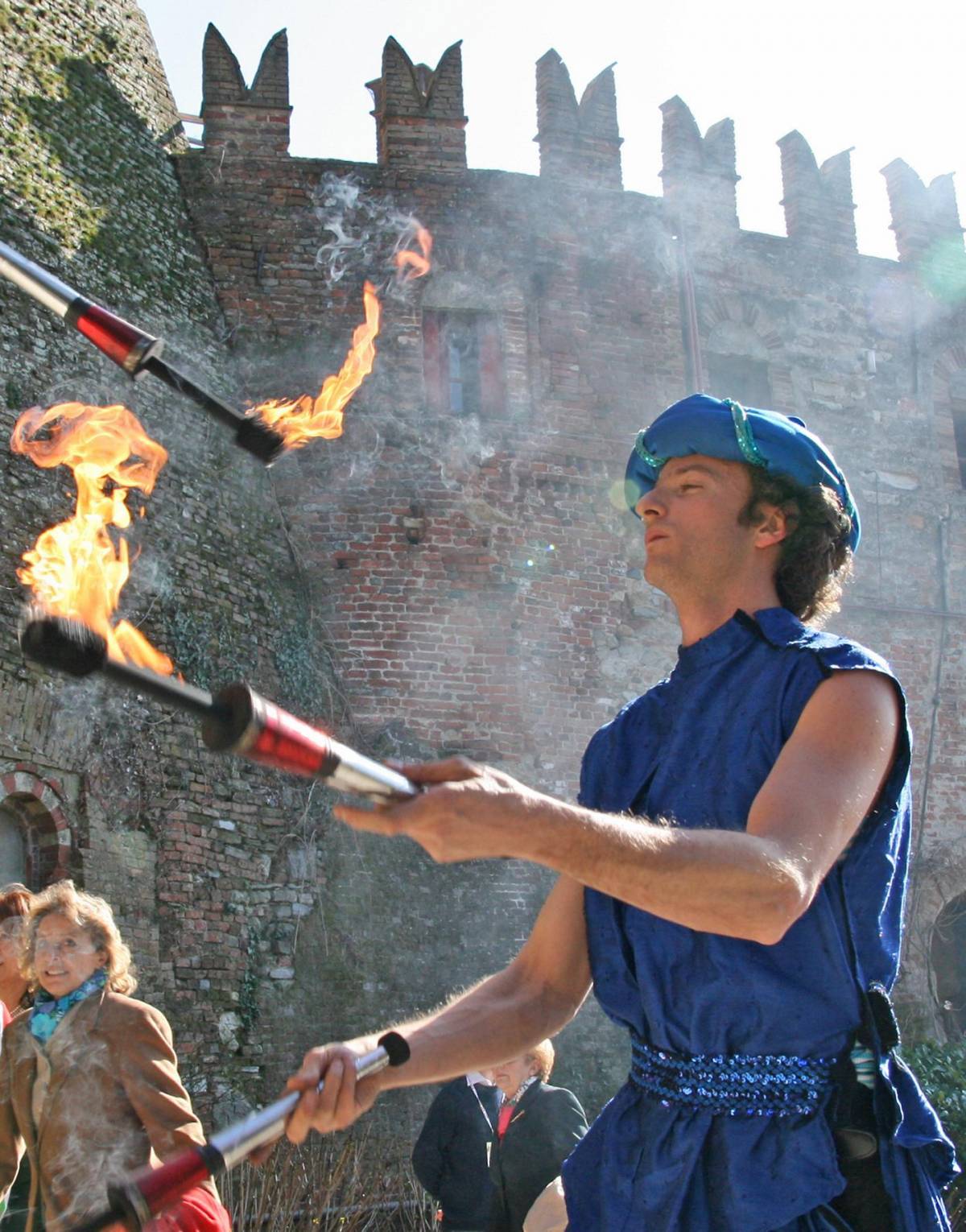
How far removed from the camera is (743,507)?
2.75m

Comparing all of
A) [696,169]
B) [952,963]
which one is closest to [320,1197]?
[952,963]

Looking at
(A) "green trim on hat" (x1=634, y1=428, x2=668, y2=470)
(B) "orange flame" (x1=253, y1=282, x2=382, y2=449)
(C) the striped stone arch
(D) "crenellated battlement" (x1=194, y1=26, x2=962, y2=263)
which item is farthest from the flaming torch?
(D) "crenellated battlement" (x1=194, y1=26, x2=962, y2=263)

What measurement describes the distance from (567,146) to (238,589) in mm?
6039

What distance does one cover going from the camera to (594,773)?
9.13 ft

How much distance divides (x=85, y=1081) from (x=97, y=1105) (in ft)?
0.27

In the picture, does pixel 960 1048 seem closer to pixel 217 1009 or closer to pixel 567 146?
pixel 217 1009

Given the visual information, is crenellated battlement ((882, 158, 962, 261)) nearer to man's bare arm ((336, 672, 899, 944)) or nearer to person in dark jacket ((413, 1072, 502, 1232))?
person in dark jacket ((413, 1072, 502, 1232))

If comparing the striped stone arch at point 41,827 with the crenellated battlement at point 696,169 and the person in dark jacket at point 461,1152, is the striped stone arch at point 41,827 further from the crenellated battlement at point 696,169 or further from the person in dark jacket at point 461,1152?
the crenellated battlement at point 696,169

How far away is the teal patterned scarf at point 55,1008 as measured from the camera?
15.4ft

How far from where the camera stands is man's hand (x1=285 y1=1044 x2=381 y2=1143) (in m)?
2.32

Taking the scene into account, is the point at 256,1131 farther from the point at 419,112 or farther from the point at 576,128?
the point at 576,128

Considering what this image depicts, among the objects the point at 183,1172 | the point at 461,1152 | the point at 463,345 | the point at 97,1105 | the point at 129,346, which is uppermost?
the point at 463,345

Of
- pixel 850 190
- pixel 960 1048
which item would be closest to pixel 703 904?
pixel 960 1048

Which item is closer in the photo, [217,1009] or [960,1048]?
[217,1009]
